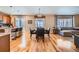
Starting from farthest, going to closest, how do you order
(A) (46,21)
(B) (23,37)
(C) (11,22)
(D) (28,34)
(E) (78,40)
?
(A) (46,21) < (D) (28,34) < (B) (23,37) < (C) (11,22) < (E) (78,40)

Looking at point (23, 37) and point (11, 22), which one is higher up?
point (11, 22)

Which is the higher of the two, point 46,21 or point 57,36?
point 46,21

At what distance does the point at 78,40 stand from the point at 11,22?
2.95 meters

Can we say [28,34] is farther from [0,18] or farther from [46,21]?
[0,18]

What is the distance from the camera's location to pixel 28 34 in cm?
866
